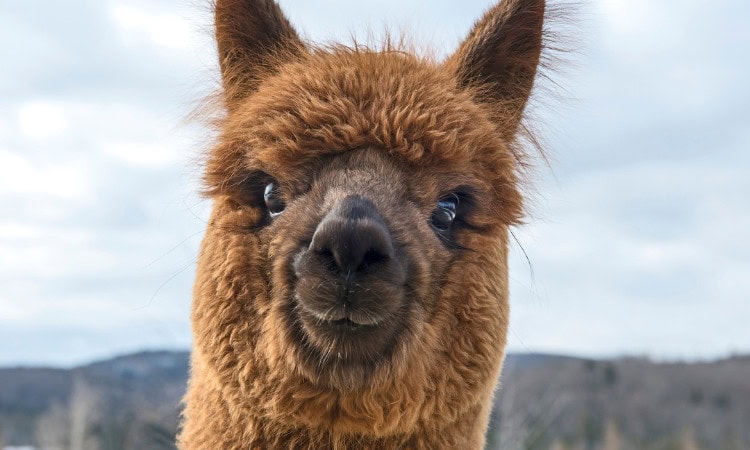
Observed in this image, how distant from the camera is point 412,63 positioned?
12.7ft

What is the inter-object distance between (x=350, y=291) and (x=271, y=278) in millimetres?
464

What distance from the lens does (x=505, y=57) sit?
4160mm

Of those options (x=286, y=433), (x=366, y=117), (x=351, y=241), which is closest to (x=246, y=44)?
(x=366, y=117)

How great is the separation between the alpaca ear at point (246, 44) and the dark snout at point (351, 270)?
120 cm

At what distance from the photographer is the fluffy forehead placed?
3.45m

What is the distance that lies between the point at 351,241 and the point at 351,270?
4.5 inches

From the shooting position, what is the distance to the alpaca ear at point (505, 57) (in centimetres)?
407

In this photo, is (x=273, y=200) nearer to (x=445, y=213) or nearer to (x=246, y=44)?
(x=445, y=213)

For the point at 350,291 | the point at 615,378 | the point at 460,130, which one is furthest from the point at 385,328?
the point at 615,378

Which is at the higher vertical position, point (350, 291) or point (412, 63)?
point (412, 63)

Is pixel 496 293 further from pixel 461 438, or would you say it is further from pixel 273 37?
pixel 273 37

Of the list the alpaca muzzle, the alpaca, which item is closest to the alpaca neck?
the alpaca

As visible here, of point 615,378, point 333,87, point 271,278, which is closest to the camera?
point 271,278

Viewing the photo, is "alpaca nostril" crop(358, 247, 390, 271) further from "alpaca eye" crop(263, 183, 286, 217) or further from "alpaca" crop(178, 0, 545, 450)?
"alpaca eye" crop(263, 183, 286, 217)
